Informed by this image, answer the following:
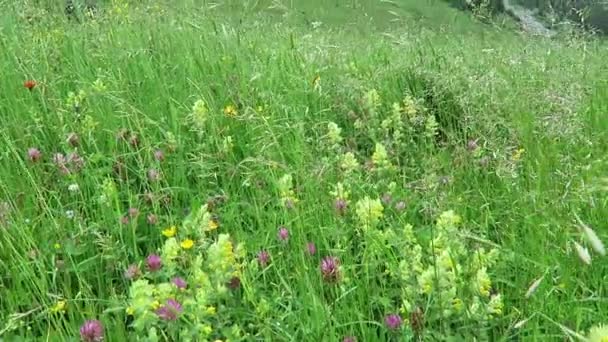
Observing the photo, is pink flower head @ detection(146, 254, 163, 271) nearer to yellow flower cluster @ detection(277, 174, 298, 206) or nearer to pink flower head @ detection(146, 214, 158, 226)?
pink flower head @ detection(146, 214, 158, 226)

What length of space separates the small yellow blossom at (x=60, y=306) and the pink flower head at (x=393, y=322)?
847mm

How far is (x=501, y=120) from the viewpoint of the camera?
2.77 metres

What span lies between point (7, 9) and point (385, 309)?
14.8 ft

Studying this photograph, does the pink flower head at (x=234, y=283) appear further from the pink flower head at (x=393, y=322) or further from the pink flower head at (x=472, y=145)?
the pink flower head at (x=472, y=145)

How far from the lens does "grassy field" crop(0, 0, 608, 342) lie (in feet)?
5.71

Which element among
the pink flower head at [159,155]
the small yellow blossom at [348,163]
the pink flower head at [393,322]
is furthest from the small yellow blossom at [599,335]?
the pink flower head at [159,155]

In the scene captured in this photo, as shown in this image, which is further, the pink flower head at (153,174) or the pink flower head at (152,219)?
the pink flower head at (153,174)

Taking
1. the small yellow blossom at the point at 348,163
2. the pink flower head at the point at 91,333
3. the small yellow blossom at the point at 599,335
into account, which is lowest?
the pink flower head at the point at 91,333

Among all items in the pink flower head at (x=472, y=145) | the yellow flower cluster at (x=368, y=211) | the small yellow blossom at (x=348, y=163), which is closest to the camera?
the yellow flower cluster at (x=368, y=211)

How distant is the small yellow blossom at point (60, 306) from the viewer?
5.68ft

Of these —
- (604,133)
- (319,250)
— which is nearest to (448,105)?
(604,133)

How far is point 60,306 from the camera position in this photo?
5.71 feet

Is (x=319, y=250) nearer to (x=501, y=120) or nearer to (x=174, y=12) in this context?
(x=501, y=120)

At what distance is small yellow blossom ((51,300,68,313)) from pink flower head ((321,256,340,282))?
70cm
